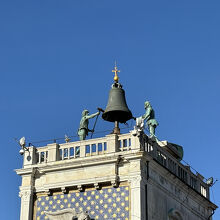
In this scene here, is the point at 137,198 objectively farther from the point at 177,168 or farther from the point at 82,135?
the point at 82,135

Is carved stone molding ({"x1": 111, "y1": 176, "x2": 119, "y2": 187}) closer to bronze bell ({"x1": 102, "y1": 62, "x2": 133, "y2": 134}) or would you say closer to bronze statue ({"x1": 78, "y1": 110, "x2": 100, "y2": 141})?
bronze bell ({"x1": 102, "y1": 62, "x2": 133, "y2": 134})

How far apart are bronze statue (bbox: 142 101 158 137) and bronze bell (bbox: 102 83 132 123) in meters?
1.16

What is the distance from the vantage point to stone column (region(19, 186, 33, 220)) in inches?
1377

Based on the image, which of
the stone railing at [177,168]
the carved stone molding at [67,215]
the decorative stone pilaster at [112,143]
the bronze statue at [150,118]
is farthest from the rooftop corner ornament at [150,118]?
the carved stone molding at [67,215]

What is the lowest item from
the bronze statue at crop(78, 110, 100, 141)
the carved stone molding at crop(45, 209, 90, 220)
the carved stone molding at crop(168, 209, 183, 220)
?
the carved stone molding at crop(45, 209, 90, 220)

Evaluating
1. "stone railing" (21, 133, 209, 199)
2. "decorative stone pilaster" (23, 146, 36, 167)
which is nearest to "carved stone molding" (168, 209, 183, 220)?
"stone railing" (21, 133, 209, 199)

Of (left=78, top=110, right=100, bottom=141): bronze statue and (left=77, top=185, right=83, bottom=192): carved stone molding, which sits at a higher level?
(left=78, top=110, right=100, bottom=141): bronze statue

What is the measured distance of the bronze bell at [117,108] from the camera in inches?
1467

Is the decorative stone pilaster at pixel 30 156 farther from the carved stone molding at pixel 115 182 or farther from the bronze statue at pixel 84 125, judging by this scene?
the carved stone molding at pixel 115 182

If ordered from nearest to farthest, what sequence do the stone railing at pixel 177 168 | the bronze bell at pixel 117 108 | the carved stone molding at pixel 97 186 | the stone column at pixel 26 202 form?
the carved stone molding at pixel 97 186 < the stone column at pixel 26 202 < the stone railing at pixel 177 168 < the bronze bell at pixel 117 108

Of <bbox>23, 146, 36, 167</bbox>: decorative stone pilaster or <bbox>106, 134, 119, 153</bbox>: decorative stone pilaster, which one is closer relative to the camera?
<bbox>106, 134, 119, 153</bbox>: decorative stone pilaster

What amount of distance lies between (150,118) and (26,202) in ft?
26.5

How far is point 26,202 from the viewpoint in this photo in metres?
35.2

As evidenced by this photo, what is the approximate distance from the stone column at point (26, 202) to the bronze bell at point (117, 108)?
18.7 feet
